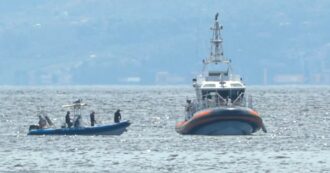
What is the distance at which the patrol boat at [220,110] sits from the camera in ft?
417

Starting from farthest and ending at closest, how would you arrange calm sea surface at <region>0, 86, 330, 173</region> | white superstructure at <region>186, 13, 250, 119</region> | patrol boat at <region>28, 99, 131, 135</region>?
patrol boat at <region>28, 99, 131, 135</region>, white superstructure at <region>186, 13, 250, 119</region>, calm sea surface at <region>0, 86, 330, 173</region>

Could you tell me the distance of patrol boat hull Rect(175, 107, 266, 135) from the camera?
416 feet

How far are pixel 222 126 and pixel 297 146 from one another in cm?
1090

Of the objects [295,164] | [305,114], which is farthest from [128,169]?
[305,114]

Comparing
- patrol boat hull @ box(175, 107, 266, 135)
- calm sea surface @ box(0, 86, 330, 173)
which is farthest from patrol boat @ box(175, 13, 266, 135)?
calm sea surface @ box(0, 86, 330, 173)

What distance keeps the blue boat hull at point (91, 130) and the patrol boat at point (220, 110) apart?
512 cm

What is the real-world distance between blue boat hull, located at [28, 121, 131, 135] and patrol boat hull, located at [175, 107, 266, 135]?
18.4 feet

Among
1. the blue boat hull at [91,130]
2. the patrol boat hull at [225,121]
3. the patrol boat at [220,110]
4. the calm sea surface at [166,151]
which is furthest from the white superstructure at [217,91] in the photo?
the blue boat hull at [91,130]

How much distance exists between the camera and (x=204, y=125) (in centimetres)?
12812

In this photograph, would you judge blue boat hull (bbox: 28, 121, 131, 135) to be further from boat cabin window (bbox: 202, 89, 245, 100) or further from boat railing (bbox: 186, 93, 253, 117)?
boat cabin window (bbox: 202, 89, 245, 100)

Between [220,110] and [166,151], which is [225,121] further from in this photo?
[166,151]

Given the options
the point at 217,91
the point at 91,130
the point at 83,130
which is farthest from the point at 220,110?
the point at 83,130

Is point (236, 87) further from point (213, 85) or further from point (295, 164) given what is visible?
point (295, 164)

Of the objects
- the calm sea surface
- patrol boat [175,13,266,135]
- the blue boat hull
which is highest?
patrol boat [175,13,266,135]
